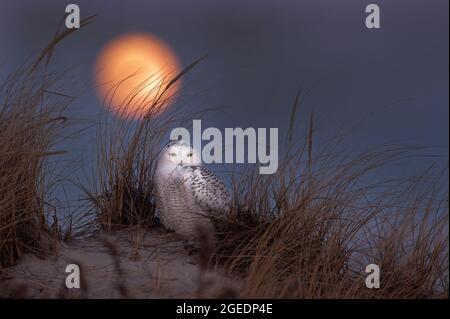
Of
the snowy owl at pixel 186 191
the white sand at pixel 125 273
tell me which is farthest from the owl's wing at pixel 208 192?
the white sand at pixel 125 273

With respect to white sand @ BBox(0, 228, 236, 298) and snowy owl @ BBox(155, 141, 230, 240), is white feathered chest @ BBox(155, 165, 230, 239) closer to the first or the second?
snowy owl @ BBox(155, 141, 230, 240)

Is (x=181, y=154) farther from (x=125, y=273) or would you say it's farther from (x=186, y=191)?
(x=125, y=273)

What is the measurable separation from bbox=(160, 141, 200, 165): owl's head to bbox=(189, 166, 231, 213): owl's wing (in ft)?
0.15

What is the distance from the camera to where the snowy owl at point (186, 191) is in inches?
129

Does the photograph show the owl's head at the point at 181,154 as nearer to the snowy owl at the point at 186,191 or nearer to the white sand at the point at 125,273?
the snowy owl at the point at 186,191

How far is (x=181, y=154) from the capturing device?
3.32m

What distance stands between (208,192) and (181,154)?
0.21 metres

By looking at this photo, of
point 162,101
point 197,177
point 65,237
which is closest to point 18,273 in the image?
point 65,237

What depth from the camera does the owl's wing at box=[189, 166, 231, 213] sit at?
3.28 metres

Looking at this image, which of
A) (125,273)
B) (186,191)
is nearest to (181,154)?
(186,191)

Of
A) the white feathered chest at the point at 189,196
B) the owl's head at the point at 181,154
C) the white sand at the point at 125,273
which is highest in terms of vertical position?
the owl's head at the point at 181,154

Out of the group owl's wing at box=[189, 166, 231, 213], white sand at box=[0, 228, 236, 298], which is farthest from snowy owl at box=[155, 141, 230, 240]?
white sand at box=[0, 228, 236, 298]

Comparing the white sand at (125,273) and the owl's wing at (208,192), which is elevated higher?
the owl's wing at (208,192)
